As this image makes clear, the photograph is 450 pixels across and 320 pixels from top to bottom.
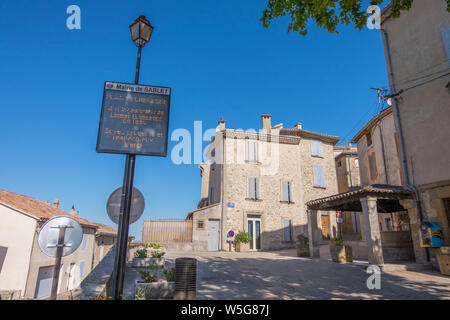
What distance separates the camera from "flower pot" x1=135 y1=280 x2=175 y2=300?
5107 mm

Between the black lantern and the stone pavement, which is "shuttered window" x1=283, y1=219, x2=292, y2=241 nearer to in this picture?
the stone pavement

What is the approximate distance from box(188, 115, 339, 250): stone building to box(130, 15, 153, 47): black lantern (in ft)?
48.7

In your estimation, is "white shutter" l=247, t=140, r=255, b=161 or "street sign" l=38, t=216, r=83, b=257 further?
"white shutter" l=247, t=140, r=255, b=161

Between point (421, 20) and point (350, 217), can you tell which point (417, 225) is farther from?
point (350, 217)

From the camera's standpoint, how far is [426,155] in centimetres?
1041

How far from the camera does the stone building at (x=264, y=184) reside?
62.4 ft

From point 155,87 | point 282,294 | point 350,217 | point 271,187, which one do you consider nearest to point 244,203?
point 271,187

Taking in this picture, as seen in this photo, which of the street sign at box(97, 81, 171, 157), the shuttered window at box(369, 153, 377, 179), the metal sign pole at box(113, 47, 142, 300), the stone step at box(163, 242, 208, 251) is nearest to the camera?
the metal sign pole at box(113, 47, 142, 300)

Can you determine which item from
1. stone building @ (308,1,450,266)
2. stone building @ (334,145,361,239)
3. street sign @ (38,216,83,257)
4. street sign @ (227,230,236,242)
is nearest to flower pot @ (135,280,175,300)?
street sign @ (38,216,83,257)

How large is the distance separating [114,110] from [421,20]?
12.6m

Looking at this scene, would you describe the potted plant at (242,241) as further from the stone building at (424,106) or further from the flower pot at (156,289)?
the flower pot at (156,289)

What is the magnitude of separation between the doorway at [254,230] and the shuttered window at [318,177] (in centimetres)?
591

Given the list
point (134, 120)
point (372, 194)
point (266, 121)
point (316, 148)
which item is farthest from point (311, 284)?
point (316, 148)

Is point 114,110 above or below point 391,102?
below
